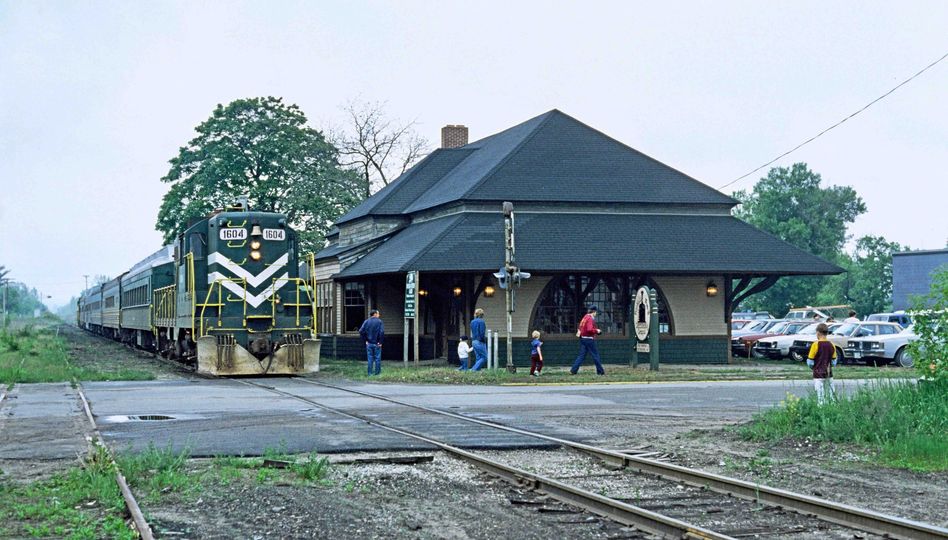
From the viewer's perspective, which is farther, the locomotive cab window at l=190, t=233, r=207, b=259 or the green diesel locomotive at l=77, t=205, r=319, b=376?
the locomotive cab window at l=190, t=233, r=207, b=259

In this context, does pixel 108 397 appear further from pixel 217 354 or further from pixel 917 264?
pixel 917 264

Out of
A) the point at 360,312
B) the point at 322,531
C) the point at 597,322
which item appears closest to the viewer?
the point at 322,531

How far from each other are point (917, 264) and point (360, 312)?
30.5 metres

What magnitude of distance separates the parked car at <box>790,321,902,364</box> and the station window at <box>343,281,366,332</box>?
15.2 metres

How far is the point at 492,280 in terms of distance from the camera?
1219 inches

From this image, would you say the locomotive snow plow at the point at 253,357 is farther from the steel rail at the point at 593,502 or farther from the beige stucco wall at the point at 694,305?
the steel rail at the point at 593,502

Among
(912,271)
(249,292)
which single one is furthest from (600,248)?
(912,271)

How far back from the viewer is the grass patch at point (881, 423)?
1223 cm

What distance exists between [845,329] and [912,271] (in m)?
21.2

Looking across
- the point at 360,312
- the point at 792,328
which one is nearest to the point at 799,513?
the point at 360,312

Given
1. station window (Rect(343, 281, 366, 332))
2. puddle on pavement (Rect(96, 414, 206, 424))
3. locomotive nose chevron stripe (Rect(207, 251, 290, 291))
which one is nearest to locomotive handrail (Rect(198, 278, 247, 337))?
locomotive nose chevron stripe (Rect(207, 251, 290, 291))

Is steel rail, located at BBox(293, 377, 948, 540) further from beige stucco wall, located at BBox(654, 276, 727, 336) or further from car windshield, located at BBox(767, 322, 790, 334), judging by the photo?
car windshield, located at BBox(767, 322, 790, 334)

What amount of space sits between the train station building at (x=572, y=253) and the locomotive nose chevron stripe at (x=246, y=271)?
3.94 m

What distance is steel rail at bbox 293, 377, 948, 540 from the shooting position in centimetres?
810
